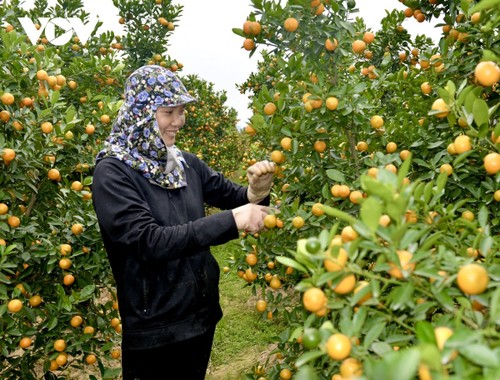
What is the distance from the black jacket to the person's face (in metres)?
0.29

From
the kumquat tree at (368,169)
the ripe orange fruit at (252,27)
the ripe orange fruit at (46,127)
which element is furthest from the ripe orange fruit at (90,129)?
the ripe orange fruit at (252,27)

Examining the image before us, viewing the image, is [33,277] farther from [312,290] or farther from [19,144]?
[312,290]

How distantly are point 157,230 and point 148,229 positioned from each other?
0.04 meters

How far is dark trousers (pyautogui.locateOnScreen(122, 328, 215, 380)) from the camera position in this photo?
2287 millimetres

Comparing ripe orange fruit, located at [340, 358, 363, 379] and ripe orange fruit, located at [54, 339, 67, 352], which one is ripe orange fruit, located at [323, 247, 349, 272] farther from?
ripe orange fruit, located at [54, 339, 67, 352]

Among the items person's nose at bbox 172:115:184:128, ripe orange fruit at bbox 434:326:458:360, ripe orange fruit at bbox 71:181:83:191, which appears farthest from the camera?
ripe orange fruit at bbox 71:181:83:191

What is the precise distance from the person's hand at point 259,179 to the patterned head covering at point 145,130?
0.44 meters

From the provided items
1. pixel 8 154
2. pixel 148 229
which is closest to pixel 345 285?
pixel 148 229

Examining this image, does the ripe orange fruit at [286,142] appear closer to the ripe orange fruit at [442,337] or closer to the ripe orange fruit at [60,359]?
the ripe orange fruit at [442,337]

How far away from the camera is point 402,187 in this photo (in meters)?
1.01

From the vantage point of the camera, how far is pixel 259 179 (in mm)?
2418

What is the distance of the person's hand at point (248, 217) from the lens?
2037mm

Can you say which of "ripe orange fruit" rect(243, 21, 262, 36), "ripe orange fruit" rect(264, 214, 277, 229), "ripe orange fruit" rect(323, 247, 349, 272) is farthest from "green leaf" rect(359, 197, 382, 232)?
"ripe orange fruit" rect(243, 21, 262, 36)

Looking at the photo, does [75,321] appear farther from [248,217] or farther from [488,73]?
[488,73]
